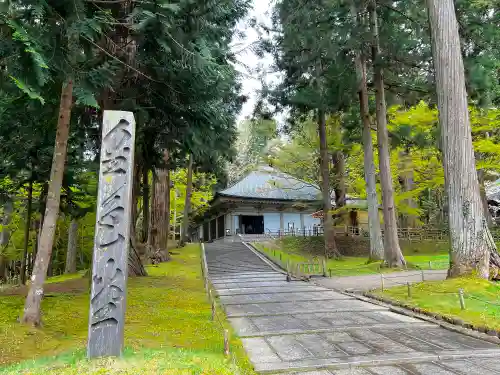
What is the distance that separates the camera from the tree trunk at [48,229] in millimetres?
6039

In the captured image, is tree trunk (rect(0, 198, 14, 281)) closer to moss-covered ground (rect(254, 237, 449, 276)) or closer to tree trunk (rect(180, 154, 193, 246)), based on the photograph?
tree trunk (rect(180, 154, 193, 246))

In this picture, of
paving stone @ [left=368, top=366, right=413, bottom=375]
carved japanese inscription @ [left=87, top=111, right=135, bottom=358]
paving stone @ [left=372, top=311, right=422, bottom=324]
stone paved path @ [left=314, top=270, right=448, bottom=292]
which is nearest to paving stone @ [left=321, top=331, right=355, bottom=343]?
paving stone @ [left=368, top=366, right=413, bottom=375]

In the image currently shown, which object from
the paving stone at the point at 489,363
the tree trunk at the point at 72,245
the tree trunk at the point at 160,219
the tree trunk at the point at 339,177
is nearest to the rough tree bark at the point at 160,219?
the tree trunk at the point at 160,219

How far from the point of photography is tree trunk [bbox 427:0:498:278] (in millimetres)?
8375

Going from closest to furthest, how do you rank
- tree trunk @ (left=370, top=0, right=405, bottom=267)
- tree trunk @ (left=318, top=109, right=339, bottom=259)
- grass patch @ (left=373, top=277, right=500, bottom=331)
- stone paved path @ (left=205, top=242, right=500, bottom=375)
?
stone paved path @ (left=205, top=242, right=500, bottom=375) → grass patch @ (left=373, top=277, right=500, bottom=331) → tree trunk @ (left=370, top=0, right=405, bottom=267) → tree trunk @ (left=318, top=109, right=339, bottom=259)

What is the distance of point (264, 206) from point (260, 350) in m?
24.5

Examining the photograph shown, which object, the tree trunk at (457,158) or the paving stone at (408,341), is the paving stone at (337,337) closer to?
the paving stone at (408,341)

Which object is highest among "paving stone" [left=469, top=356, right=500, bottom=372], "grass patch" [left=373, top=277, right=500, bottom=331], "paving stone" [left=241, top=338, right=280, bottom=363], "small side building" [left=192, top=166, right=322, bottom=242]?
"small side building" [left=192, top=166, right=322, bottom=242]

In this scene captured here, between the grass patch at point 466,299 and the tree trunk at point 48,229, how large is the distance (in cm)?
A: 715

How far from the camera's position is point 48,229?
6.20 meters

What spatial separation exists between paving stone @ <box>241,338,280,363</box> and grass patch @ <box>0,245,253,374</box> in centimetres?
16

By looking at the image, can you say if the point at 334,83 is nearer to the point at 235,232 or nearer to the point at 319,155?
the point at 319,155

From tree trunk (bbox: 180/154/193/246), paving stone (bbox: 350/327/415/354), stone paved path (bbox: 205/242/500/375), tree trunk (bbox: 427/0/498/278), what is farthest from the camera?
tree trunk (bbox: 180/154/193/246)

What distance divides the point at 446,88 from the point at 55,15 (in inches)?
334
